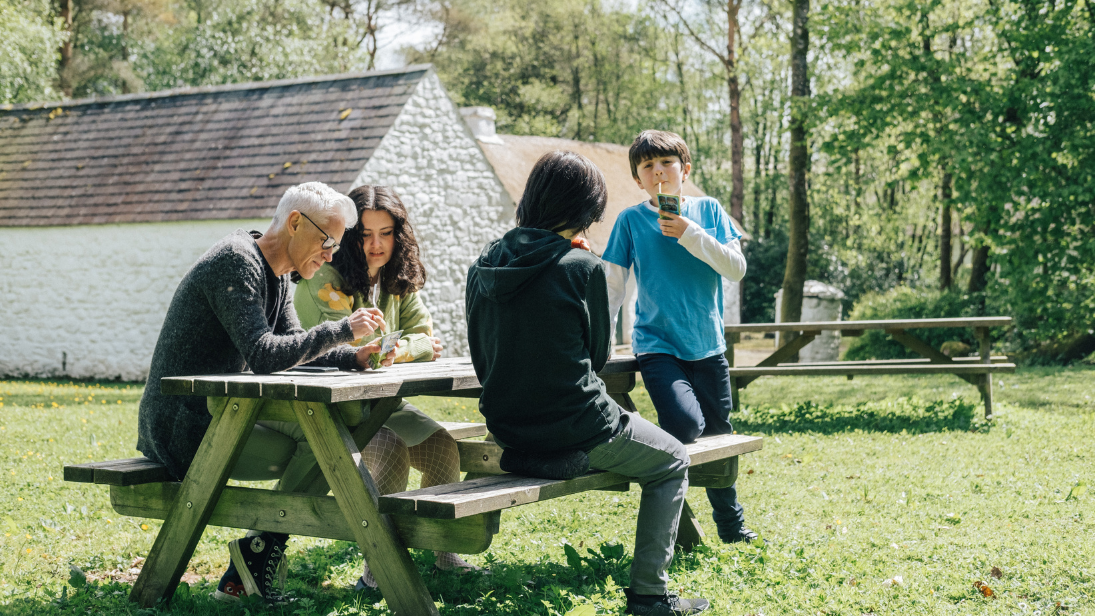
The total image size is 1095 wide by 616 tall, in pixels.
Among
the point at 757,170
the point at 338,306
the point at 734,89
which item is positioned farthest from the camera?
the point at 757,170

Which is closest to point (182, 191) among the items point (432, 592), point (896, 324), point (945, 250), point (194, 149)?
point (194, 149)

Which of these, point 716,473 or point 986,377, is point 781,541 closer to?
point 716,473

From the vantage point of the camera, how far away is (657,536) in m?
3.42

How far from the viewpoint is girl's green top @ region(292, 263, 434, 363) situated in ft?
14.3

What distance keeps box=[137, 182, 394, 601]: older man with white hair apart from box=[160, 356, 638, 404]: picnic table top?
12 centimetres

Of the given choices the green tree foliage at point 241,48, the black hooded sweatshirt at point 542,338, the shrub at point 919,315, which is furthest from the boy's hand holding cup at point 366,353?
the green tree foliage at point 241,48

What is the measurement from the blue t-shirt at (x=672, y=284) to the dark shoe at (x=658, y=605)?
118 cm

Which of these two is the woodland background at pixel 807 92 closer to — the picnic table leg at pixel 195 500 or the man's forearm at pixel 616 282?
the man's forearm at pixel 616 282

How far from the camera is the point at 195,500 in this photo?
3.46 metres

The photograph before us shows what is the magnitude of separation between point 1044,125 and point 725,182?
2658 centimetres

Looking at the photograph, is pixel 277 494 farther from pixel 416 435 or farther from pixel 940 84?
pixel 940 84

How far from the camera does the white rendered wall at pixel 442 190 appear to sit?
14781mm

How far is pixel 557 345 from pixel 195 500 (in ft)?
4.85

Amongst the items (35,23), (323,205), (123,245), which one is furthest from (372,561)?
(35,23)
